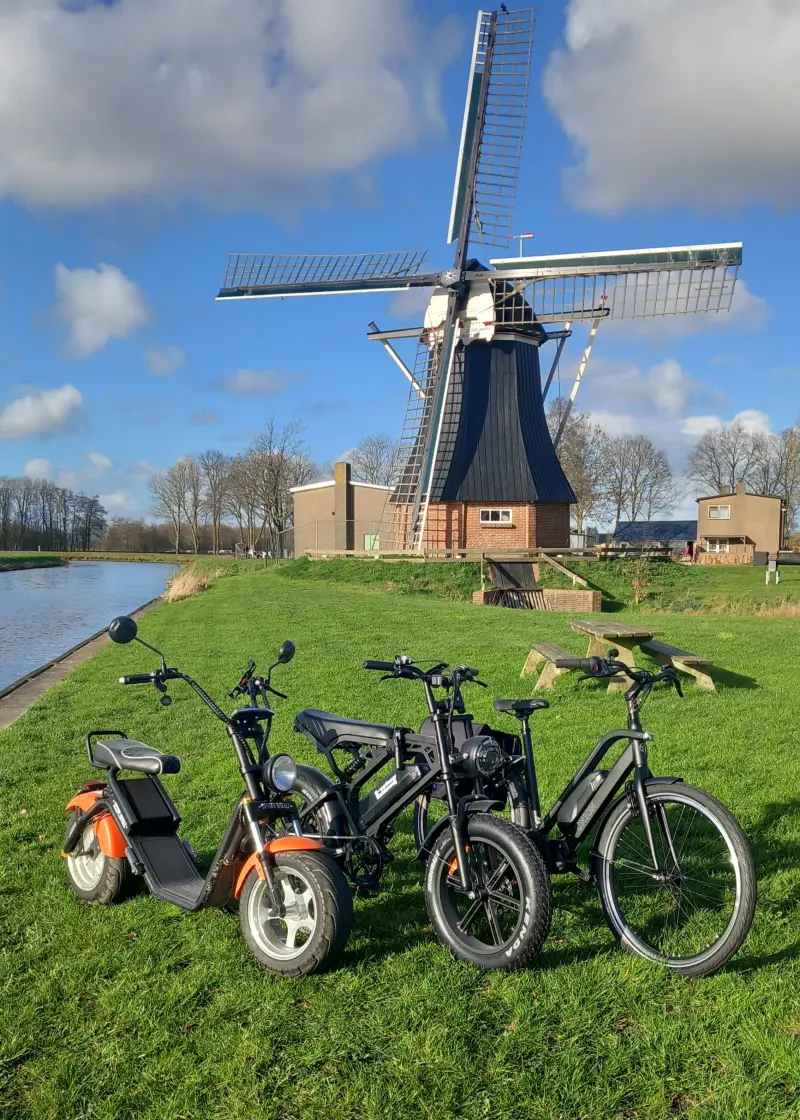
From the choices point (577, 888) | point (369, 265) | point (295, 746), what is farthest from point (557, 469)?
point (577, 888)

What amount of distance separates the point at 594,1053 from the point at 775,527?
58.0 m

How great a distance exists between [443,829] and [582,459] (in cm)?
6226

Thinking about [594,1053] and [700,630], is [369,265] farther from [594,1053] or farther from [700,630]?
[594,1053]

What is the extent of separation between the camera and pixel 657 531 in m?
72.3

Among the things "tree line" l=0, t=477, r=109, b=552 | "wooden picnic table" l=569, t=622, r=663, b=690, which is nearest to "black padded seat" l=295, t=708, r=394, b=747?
"wooden picnic table" l=569, t=622, r=663, b=690

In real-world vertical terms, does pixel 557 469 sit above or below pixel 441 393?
below

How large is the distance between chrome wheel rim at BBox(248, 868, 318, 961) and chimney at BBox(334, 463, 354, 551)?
38550 millimetres

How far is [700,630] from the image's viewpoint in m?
14.1

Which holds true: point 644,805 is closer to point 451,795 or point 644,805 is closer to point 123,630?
point 451,795

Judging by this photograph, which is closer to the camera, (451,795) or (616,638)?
(451,795)

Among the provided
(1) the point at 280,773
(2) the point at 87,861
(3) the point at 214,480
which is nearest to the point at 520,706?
(1) the point at 280,773

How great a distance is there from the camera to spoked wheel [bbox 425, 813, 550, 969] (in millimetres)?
3236

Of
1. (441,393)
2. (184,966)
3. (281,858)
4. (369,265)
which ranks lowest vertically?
(184,966)

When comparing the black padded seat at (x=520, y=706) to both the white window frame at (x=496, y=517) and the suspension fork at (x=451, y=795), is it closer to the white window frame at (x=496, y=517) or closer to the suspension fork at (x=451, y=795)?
the suspension fork at (x=451, y=795)
